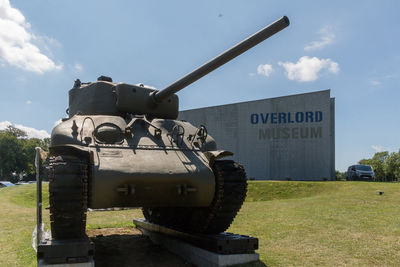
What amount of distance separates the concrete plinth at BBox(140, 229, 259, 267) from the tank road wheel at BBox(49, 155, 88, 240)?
2133 millimetres

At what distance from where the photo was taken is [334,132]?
28.7 metres

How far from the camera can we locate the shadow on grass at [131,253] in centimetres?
692

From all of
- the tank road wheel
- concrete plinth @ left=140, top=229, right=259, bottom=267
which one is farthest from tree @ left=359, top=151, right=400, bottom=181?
the tank road wheel

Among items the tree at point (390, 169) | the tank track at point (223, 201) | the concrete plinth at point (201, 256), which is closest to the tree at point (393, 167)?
the tree at point (390, 169)

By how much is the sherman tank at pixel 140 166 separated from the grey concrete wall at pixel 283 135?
21952mm

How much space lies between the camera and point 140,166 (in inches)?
226

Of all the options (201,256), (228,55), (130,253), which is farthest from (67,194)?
(228,55)

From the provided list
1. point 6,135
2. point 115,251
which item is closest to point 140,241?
point 115,251

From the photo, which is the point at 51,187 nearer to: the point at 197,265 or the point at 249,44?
the point at 197,265

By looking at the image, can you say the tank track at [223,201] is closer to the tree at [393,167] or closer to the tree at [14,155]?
the tree at [14,155]

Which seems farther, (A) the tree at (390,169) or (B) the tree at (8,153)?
(A) the tree at (390,169)

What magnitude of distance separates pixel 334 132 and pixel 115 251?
79.7ft

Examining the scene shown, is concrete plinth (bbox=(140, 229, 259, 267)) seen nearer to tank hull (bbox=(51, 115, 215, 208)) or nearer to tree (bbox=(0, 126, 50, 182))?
tank hull (bbox=(51, 115, 215, 208))

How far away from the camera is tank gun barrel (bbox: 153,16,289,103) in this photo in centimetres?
581
